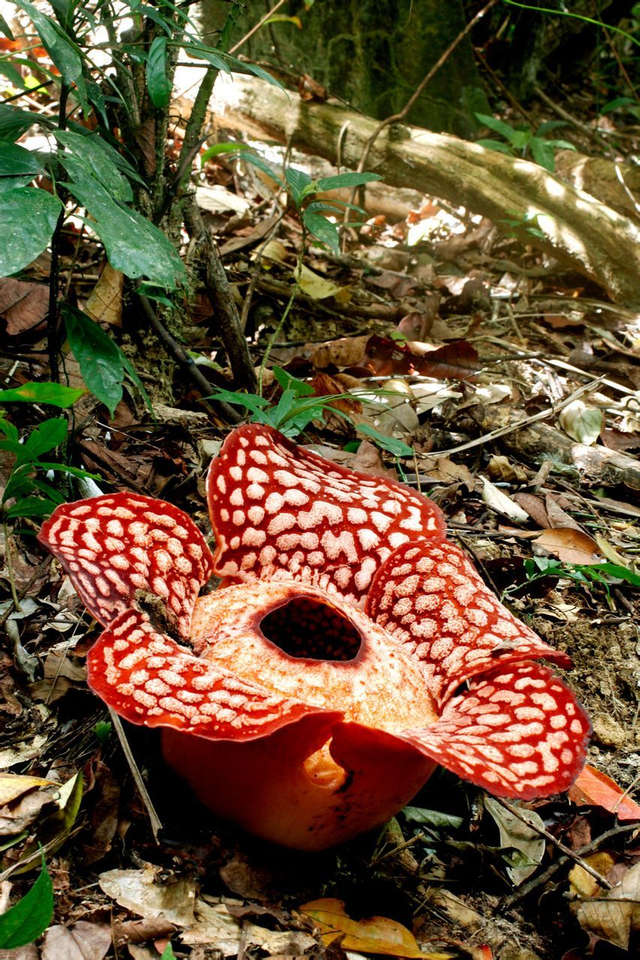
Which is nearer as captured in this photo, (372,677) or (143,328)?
(372,677)

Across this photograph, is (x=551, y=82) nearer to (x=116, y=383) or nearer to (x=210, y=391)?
(x=210, y=391)

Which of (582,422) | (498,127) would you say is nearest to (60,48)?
(582,422)

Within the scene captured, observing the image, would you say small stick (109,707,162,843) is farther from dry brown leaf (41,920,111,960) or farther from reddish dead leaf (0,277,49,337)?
reddish dead leaf (0,277,49,337)

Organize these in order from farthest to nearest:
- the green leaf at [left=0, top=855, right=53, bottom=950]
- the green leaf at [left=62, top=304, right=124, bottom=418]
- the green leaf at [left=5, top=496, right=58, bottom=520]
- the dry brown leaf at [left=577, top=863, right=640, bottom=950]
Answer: the green leaf at [left=62, top=304, right=124, bottom=418]
the green leaf at [left=5, top=496, right=58, bottom=520]
the dry brown leaf at [left=577, top=863, right=640, bottom=950]
the green leaf at [left=0, top=855, right=53, bottom=950]

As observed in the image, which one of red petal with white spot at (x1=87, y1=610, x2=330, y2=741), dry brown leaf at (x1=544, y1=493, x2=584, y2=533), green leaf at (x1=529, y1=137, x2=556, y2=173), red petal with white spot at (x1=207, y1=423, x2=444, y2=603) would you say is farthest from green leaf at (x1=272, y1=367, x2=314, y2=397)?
green leaf at (x1=529, y1=137, x2=556, y2=173)

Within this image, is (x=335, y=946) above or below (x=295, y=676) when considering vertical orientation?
below

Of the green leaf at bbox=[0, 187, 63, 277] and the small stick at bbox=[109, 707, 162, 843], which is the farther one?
the small stick at bbox=[109, 707, 162, 843]

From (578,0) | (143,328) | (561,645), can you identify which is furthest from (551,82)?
(561,645)

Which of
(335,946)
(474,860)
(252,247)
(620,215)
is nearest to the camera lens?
(335,946)
